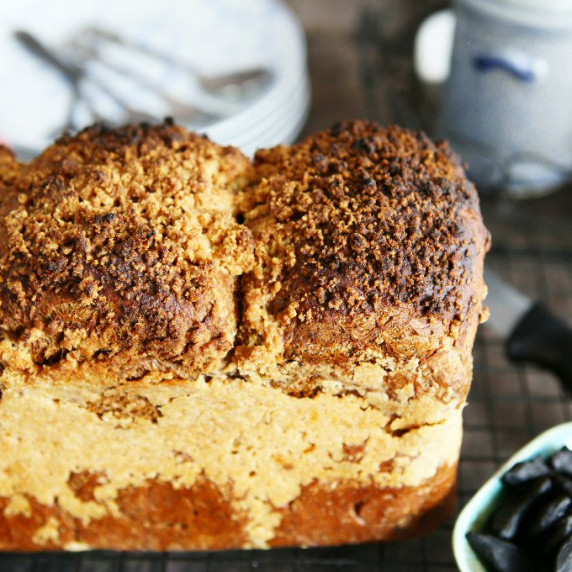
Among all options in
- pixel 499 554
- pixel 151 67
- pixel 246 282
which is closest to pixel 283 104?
pixel 151 67

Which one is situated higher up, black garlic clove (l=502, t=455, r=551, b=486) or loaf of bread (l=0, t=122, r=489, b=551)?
loaf of bread (l=0, t=122, r=489, b=551)

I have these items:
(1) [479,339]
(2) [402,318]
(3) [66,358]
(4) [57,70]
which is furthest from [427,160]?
(4) [57,70]

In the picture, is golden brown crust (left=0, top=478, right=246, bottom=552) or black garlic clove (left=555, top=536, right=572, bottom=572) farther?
golden brown crust (left=0, top=478, right=246, bottom=552)

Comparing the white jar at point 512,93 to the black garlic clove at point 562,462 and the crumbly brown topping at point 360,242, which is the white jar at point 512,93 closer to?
the crumbly brown topping at point 360,242

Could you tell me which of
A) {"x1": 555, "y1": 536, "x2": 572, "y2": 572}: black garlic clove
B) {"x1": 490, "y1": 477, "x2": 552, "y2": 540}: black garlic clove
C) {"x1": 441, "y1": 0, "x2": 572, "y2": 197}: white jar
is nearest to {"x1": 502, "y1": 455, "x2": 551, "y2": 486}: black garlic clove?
{"x1": 490, "y1": 477, "x2": 552, "y2": 540}: black garlic clove

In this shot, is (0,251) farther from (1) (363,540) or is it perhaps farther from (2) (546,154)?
(2) (546,154)

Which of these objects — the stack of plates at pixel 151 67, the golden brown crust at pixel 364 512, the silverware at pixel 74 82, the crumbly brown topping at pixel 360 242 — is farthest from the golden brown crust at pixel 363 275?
the silverware at pixel 74 82

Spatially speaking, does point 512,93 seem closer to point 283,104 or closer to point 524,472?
point 283,104

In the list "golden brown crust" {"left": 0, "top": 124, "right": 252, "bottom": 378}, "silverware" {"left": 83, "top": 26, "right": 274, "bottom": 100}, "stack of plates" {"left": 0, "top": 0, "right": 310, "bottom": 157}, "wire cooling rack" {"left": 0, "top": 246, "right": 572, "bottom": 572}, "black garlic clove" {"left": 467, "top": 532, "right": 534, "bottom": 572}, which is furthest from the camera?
"silverware" {"left": 83, "top": 26, "right": 274, "bottom": 100}

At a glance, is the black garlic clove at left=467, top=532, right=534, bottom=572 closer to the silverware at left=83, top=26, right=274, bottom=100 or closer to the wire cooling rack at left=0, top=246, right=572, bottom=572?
the wire cooling rack at left=0, top=246, right=572, bottom=572
